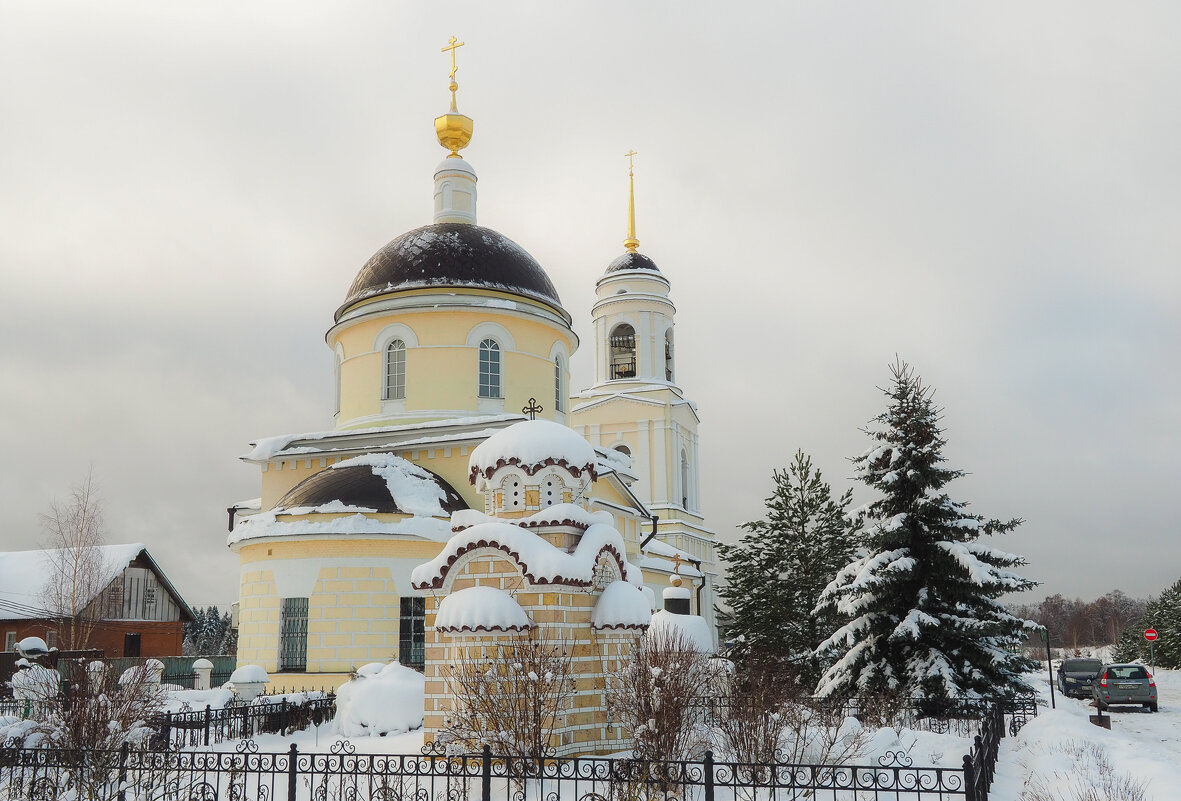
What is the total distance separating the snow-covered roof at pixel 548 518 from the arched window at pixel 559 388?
41.5 feet

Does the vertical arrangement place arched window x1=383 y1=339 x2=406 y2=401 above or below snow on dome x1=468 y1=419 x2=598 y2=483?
above

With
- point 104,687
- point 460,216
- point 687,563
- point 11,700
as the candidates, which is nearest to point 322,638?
point 11,700

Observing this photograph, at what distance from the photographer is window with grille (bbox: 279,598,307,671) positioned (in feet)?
63.3

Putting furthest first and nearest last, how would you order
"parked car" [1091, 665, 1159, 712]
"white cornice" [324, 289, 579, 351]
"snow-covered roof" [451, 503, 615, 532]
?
1. "white cornice" [324, 289, 579, 351]
2. "parked car" [1091, 665, 1159, 712]
3. "snow-covered roof" [451, 503, 615, 532]

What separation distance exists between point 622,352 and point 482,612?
98.9ft

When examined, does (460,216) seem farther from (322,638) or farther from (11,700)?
(11,700)

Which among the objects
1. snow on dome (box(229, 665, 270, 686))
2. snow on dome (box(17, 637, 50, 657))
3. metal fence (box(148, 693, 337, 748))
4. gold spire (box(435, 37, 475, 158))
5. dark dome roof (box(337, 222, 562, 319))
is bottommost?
metal fence (box(148, 693, 337, 748))

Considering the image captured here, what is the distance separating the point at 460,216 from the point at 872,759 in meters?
→ 19.0

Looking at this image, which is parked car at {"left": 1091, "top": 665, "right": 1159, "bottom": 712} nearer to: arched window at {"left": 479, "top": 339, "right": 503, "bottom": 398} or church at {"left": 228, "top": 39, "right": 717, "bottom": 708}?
church at {"left": 228, "top": 39, "right": 717, "bottom": 708}

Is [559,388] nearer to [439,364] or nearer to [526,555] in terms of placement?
[439,364]

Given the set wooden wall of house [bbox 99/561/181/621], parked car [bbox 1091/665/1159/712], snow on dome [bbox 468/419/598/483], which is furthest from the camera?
wooden wall of house [bbox 99/561/181/621]

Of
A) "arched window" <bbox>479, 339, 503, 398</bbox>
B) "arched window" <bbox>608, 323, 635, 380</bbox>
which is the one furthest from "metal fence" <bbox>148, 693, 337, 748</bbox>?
"arched window" <bbox>608, 323, 635, 380</bbox>

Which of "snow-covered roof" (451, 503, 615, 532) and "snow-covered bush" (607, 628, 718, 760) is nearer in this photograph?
"snow-covered bush" (607, 628, 718, 760)

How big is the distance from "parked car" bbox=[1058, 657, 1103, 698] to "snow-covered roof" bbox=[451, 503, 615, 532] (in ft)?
68.6
